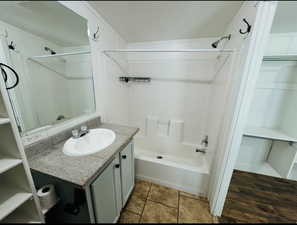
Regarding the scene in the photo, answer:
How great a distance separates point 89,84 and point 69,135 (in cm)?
58

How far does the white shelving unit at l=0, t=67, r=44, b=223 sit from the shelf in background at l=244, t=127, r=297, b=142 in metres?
1.58

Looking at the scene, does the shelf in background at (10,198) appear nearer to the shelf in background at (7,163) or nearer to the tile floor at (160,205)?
the shelf in background at (7,163)

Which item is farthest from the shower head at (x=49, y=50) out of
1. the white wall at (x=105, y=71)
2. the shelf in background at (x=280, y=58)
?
the shelf in background at (x=280, y=58)

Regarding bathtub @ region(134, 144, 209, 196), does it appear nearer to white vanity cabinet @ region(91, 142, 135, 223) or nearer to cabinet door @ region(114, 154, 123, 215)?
white vanity cabinet @ region(91, 142, 135, 223)

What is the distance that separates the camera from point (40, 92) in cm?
87

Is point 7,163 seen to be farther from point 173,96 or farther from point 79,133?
point 173,96

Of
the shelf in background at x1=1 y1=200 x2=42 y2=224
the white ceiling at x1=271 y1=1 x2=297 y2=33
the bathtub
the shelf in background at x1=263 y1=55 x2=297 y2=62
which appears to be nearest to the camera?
the white ceiling at x1=271 y1=1 x2=297 y2=33

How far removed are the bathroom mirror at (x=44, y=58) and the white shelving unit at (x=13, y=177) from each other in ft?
0.76

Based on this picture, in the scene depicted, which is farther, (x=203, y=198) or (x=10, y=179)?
(x=203, y=198)

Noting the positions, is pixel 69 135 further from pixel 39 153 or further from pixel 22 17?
pixel 22 17

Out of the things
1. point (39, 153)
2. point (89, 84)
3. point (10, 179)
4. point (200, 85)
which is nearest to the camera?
point (10, 179)

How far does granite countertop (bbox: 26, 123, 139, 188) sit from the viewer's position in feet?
1.92

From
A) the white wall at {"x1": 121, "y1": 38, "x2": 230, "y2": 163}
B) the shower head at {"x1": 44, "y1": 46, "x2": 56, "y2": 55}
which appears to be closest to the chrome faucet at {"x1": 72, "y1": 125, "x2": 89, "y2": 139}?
the shower head at {"x1": 44, "y1": 46, "x2": 56, "y2": 55}

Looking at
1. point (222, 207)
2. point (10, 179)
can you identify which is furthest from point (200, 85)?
point (10, 179)
